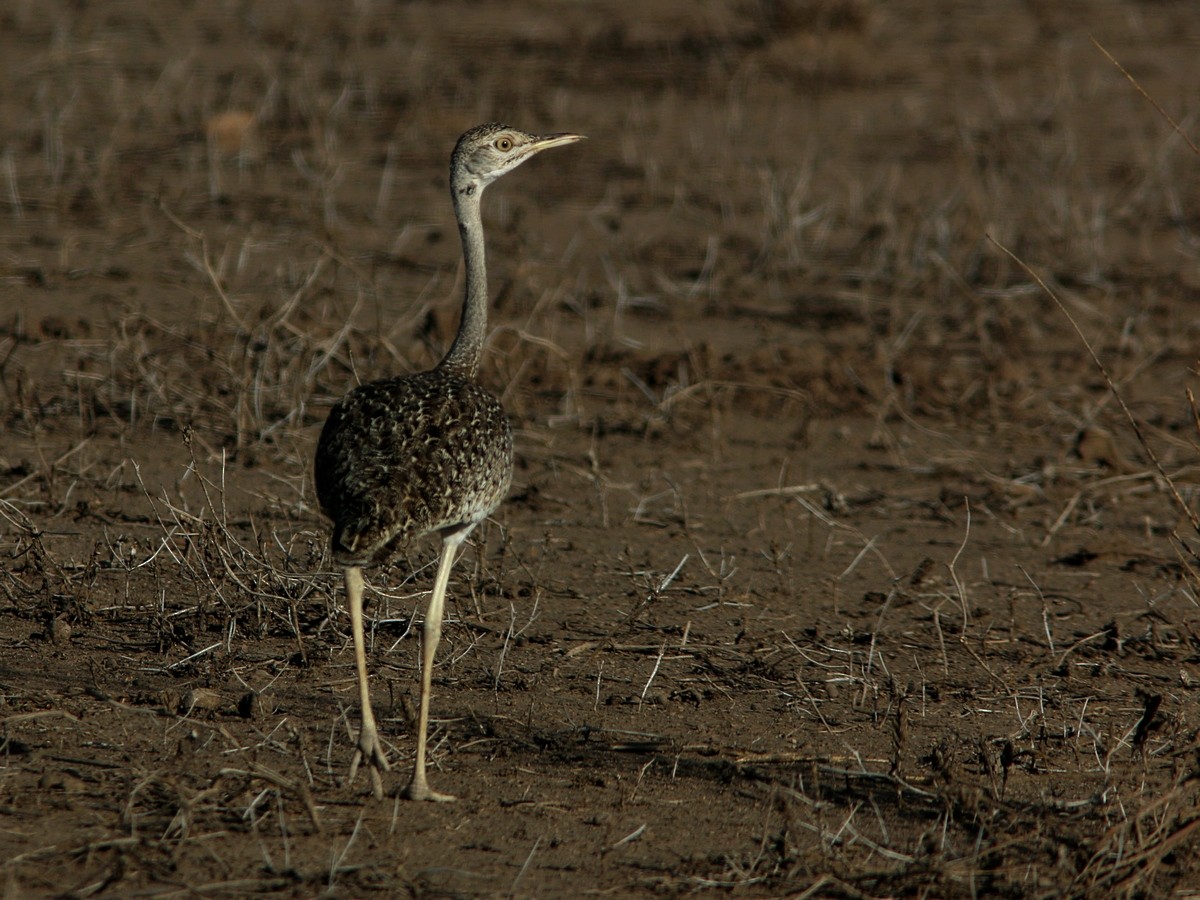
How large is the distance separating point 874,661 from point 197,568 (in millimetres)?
2152

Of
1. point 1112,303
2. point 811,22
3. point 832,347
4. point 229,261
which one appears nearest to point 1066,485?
point 832,347

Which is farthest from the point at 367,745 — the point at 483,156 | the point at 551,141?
the point at 551,141

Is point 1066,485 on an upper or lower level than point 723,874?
lower

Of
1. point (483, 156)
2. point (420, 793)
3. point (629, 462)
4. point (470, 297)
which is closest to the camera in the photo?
point (420, 793)

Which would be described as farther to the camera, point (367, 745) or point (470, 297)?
point (470, 297)

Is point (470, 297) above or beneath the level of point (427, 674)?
above

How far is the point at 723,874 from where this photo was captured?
3.66 metres

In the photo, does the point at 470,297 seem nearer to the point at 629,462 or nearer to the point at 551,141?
the point at 551,141

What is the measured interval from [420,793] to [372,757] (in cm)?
18

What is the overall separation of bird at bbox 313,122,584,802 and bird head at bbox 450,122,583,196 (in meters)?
0.73

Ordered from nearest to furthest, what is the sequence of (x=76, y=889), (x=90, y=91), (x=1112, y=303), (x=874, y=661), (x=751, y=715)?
(x=76, y=889) < (x=751, y=715) < (x=874, y=661) < (x=1112, y=303) < (x=90, y=91)

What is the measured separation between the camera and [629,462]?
270 inches

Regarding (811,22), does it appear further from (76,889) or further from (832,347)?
(76,889)

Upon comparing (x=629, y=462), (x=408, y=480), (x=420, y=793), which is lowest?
(x=629, y=462)
